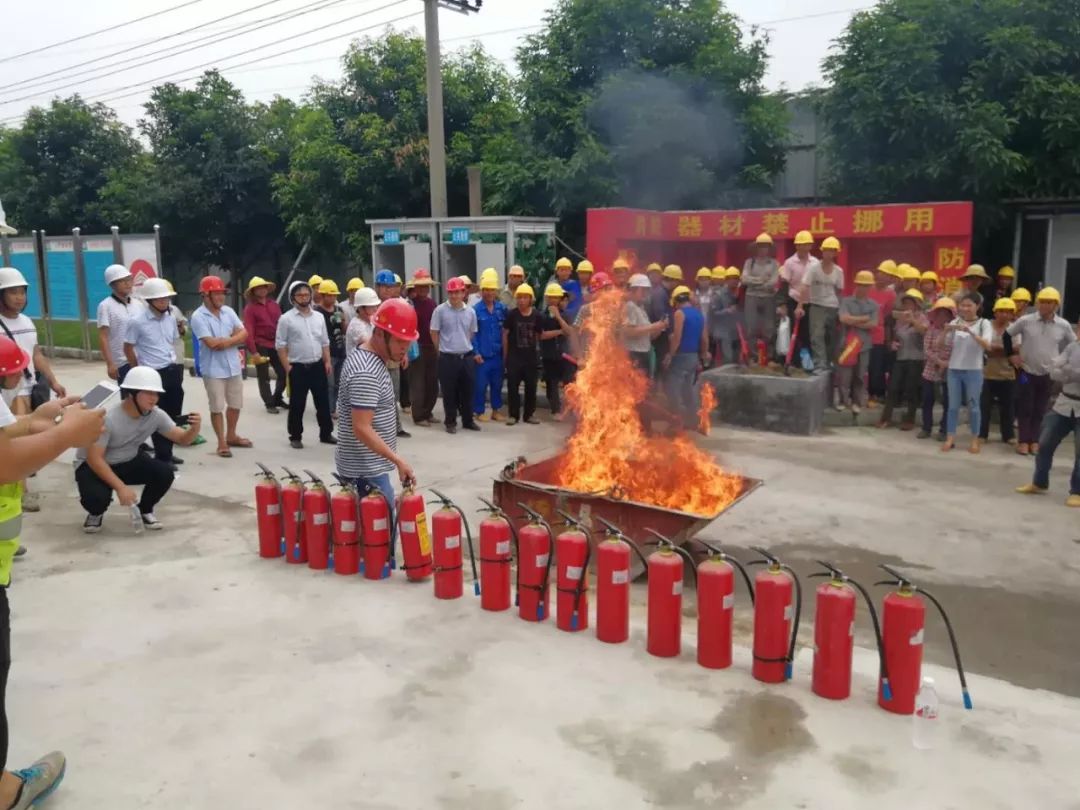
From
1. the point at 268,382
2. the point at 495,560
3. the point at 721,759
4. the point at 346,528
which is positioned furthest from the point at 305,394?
the point at 721,759

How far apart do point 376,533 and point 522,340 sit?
19.1 feet

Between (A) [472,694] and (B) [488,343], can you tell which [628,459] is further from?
(B) [488,343]

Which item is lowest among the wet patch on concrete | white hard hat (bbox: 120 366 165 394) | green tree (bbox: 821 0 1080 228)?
the wet patch on concrete

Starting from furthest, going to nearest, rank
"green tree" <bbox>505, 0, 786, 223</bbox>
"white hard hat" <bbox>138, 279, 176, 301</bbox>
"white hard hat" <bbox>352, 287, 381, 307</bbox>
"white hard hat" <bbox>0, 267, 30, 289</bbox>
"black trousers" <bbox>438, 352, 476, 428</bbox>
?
"green tree" <bbox>505, 0, 786, 223</bbox>
"black trousers" <bbox>438, 352, 476, 428</bbox>
"white hard hat" <bbox>352, 287, 381, 307</bbox>
"white hard hat" <bbox>138, 279, 176, 301</bbox>
"white hard hat" <bbox>0, 267, 30, 289</bbox>

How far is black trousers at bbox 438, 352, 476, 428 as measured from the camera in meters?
11.2

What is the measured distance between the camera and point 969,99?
14992 mm

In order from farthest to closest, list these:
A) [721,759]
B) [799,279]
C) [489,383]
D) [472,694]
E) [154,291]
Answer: [489,383]
[799,279]
[154,291]
[472,694]
[721,759]

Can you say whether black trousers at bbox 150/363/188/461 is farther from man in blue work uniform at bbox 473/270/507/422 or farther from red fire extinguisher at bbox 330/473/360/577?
man in blue work uniform at bbox 473/270/507/422

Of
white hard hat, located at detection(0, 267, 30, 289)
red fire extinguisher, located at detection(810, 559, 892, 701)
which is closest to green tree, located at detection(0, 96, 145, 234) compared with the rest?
white hard hat, located at detection(0, 267, 30, 289)

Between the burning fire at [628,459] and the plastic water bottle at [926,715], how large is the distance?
7.13ft

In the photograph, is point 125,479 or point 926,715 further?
point 125,479

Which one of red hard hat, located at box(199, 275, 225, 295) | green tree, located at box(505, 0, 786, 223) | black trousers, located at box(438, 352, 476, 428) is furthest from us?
green tree, located at box(505, 0, 786, 223)

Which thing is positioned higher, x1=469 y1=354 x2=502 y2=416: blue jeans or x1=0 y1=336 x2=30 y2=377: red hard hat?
x1=0 y1=336 x2=30 y2=377: red hard hat

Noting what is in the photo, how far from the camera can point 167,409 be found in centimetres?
919
